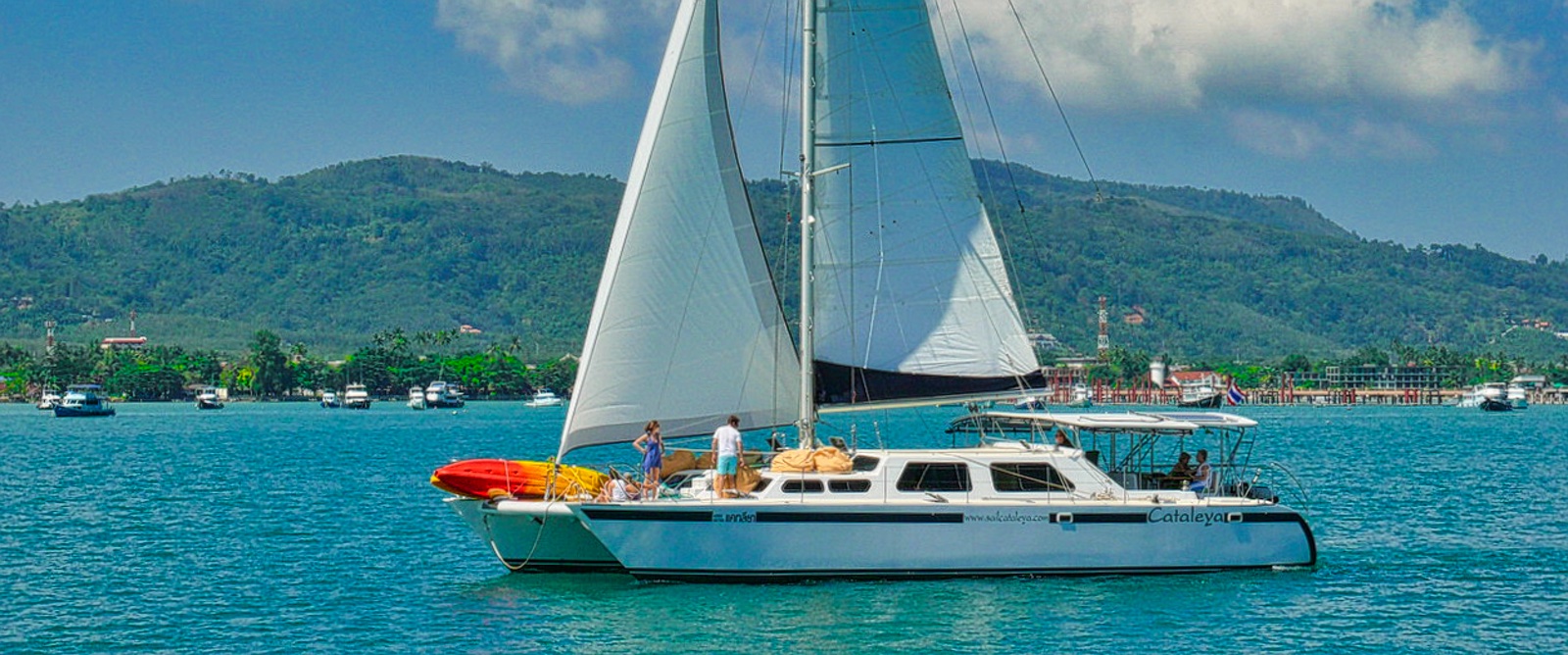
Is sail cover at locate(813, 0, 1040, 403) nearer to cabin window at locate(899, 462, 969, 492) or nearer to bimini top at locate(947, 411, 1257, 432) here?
bimini top at locate(947, 411, 1257, 432)

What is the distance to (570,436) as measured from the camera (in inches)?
1006

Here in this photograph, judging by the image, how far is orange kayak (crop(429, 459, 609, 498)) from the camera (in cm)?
2638

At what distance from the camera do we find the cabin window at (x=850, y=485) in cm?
2528

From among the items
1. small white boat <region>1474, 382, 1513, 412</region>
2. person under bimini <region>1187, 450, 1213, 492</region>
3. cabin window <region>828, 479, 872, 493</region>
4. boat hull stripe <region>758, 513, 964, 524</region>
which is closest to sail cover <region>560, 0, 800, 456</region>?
cabin window <region>828, 479, 872, 493</region>

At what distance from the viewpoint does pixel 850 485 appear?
83.1 ft

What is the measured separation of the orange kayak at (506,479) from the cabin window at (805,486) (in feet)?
10.0

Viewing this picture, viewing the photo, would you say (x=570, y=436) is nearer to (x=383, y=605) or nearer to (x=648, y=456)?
(x=648, y=456)

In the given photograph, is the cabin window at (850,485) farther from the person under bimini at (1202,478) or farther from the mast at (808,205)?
the person under bimini at (1202,478)

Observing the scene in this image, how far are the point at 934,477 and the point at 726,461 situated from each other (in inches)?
125

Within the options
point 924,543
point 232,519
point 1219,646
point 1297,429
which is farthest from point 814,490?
point 1297,429

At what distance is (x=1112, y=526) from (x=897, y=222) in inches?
223

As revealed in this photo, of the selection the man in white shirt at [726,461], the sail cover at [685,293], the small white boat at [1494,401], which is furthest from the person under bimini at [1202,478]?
the small white boat at [1494,401]

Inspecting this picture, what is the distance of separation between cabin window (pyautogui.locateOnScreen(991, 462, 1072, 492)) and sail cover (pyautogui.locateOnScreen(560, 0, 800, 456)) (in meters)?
3.44

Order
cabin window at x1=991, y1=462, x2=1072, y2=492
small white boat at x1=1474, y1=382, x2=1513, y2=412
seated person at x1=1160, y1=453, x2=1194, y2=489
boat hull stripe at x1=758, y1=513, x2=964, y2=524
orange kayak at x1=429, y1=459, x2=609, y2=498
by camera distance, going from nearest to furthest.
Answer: boat hull stripe at x1=758, y1=513, x2=964, y2=524 → cabin window at x1=991, y1=462, x2=1072, y2=492 → orange kayak at x1=429, y1=459, x2=609, y2=498 → seated person at x1=1160, y1=453, x2=1194, y2=489 → small white boat at x1=1474, y1=382, x2=1513, y2=412
